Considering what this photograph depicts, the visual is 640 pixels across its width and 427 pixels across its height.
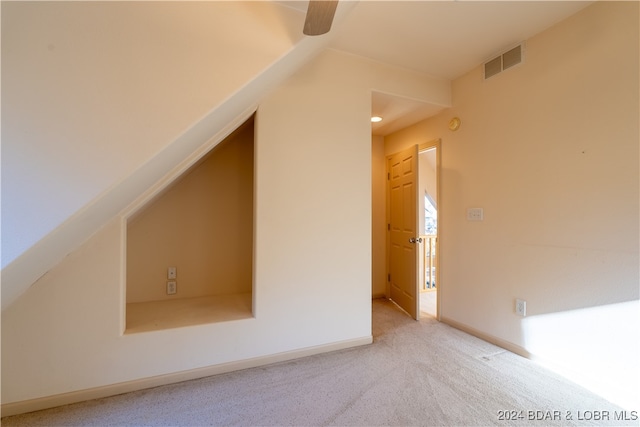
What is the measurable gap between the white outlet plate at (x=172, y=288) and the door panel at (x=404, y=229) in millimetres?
2524

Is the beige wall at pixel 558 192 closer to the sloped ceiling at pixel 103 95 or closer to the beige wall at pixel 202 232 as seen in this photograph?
the sloped ceiling at pixel 103 95

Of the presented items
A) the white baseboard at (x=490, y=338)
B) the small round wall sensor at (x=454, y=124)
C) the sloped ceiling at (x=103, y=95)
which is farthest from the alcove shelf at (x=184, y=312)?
the small round wall sensor at (x=454, y=124)

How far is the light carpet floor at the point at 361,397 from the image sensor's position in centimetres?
149

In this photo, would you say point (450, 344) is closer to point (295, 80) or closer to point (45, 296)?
point (295, 80)

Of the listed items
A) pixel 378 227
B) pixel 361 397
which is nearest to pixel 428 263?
pixel 378 227

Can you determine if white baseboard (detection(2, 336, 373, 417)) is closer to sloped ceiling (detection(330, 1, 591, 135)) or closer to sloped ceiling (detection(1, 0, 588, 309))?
sloped ceiling (detection(1, 0, 588, 309))

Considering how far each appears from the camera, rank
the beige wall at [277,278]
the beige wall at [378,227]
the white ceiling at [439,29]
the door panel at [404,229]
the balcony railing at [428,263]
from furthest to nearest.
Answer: the balcony railing at [428,263] → the beige wall at [378,227] → the door panel at [404,229] → the white ceiling at [439,29] → the beige wall at [277,278]

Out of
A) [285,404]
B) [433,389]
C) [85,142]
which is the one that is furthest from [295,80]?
[433,389]

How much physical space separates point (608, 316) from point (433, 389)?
122cm

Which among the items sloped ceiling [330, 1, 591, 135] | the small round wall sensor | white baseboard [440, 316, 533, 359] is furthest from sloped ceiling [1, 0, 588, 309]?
white baseboard [440, 316, 533, 359]

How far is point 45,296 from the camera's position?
5.17 feet

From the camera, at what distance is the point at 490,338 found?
241 centimetres

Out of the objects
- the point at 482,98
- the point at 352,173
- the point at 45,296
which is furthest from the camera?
the point at 482,98

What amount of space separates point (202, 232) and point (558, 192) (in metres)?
3.02
